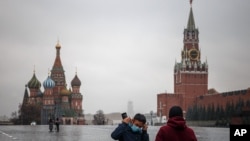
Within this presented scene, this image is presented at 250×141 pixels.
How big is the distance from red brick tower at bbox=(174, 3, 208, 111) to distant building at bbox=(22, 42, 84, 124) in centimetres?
2940

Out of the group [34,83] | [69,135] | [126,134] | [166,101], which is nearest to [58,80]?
[34,83]

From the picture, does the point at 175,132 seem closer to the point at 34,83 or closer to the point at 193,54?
the point at 34,83

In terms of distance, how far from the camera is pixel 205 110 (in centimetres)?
11344

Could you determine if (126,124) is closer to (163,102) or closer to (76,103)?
(76,103)

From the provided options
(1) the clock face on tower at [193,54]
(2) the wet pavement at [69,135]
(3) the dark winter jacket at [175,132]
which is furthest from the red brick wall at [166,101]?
(3) the dark winter jacket at [175,132]

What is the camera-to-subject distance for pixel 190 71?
144 meters

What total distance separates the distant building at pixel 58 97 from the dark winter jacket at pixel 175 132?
10901 centimetres

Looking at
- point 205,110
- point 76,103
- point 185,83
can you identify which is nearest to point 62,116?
point 76,103

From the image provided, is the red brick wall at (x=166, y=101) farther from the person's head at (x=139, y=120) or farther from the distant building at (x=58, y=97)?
the person's head at (x=139, y=120)

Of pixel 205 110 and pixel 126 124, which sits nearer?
pixel 126 124

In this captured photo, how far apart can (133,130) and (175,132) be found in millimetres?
1339

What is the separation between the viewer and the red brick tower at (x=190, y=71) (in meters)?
141

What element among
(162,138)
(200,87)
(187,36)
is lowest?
(162,138)

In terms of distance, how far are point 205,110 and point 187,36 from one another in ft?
125
